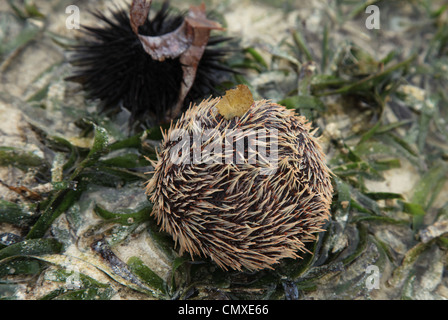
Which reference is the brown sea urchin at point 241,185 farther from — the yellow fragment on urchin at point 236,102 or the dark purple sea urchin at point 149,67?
the dark purple sea urchin at point 149,67

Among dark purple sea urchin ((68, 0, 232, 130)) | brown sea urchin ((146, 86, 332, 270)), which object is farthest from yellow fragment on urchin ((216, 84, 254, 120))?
dark purple sea urchin ((68, 0, 232, 130))

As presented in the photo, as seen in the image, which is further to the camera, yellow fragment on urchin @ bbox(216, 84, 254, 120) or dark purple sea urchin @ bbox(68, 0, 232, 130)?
dark purple sea urchin @ bbox(68, 0, 232, 130)

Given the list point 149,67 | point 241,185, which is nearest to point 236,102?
point 241,185

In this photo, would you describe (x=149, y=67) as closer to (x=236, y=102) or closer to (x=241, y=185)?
(x=236, y=102)

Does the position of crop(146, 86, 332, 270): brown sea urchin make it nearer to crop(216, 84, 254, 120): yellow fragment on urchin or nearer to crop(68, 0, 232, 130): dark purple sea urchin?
crop(216, 84, 254, 120): yellow fragment on urchin

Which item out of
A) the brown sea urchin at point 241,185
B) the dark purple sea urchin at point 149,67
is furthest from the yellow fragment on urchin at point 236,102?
the dark purple sea urchin at point 149,67
